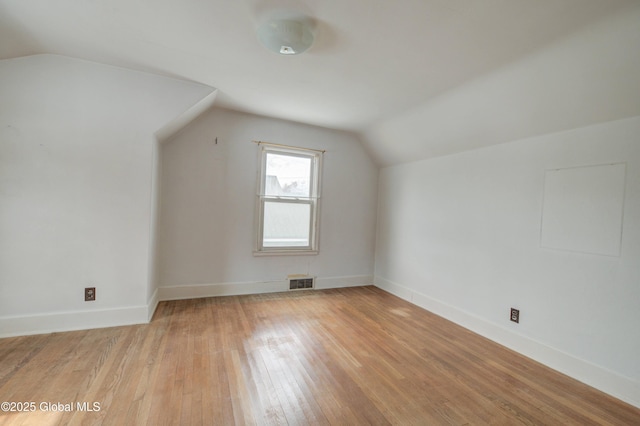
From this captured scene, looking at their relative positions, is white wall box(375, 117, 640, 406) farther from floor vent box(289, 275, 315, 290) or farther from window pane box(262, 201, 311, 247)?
window pane box(262, 201, 311, 247)

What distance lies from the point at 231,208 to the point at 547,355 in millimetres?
3527

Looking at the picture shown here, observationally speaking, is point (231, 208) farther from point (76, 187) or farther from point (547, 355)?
point (547, 355)

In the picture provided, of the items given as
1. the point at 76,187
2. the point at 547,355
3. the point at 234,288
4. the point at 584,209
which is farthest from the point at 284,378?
the point at 584,209

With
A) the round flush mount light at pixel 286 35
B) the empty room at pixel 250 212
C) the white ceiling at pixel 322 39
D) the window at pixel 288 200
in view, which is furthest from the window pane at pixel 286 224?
the round flush mount light at pixel 286 35

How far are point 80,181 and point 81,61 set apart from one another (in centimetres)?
103

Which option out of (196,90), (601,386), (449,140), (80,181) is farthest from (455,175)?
(80,181)

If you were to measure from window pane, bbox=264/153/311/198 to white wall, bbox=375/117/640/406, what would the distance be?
4.79 ft

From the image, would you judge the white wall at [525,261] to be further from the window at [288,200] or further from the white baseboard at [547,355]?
the window at [288,200]

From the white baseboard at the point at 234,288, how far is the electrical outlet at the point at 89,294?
789mm

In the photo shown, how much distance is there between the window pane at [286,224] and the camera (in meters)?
3.82

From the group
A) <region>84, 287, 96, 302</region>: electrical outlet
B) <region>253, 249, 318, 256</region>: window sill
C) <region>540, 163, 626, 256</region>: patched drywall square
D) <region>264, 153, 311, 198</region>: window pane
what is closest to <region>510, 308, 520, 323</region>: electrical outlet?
<region>540, 163, 626, 256</region>: patched drywall square

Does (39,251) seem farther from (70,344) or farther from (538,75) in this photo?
(538,75)

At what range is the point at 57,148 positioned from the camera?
234cm

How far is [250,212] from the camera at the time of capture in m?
3.65
